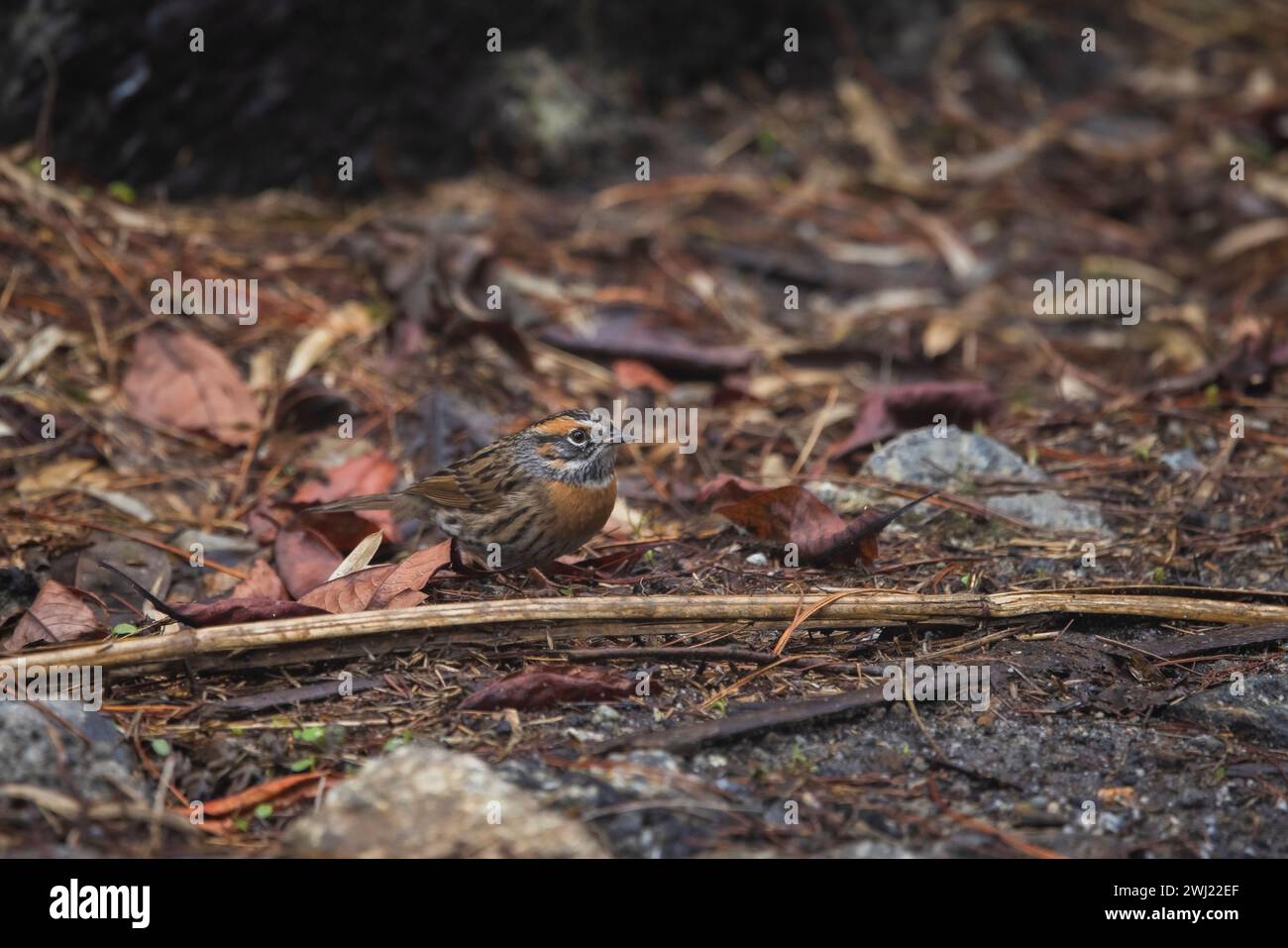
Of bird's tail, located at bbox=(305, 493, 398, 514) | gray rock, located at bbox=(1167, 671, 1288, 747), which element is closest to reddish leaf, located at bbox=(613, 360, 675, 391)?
bird's tail, located at bbox=(305, 493, 398, 514)

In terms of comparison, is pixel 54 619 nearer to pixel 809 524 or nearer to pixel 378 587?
pixel 378 587

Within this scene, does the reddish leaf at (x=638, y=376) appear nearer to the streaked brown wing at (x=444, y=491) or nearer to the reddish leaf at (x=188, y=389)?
the streaked brown wing at (x=444, y=491)

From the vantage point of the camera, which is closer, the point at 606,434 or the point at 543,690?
the point at 543,690

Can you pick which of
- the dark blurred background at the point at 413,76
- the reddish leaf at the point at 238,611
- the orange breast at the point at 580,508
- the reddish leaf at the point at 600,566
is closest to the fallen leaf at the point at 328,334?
the dark blurred background at the point at 413,76

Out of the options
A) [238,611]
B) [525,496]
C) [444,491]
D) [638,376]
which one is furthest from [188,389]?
[238,611]
